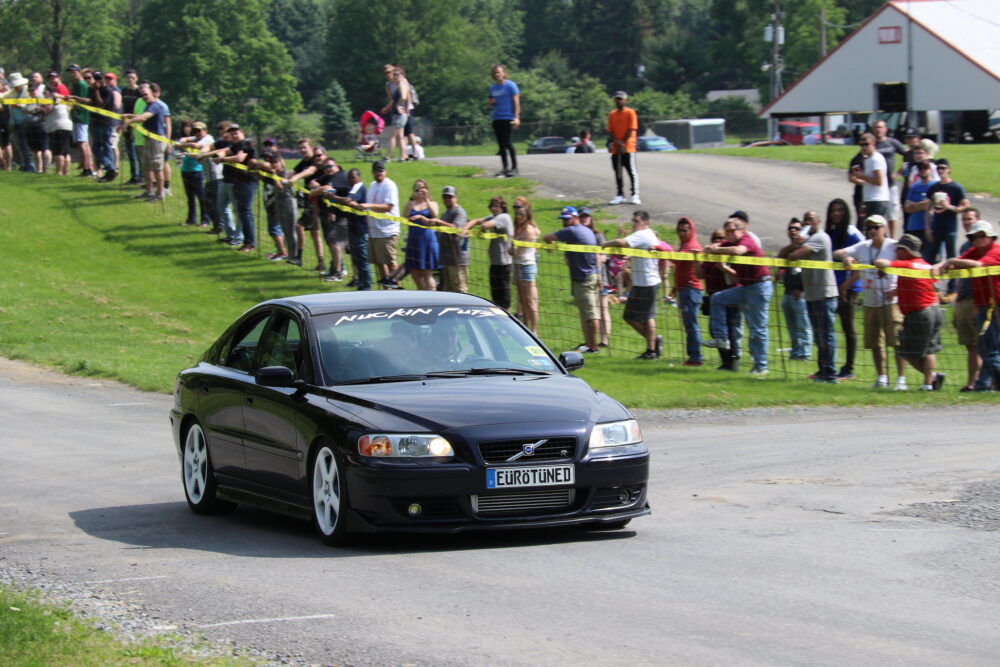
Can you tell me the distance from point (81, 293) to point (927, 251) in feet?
42.7

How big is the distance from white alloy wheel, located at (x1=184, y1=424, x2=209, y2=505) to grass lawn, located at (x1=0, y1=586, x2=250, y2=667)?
11.9 feet

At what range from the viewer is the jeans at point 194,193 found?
2630 centimetres

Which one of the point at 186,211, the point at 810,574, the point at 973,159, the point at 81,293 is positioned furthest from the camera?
the point at 973,159

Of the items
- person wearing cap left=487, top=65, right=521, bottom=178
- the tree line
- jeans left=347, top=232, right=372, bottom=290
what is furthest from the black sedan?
the tree line

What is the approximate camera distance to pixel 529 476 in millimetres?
8500

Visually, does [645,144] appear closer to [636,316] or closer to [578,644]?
[636,316]

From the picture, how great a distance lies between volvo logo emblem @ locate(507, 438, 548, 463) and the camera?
8484mm

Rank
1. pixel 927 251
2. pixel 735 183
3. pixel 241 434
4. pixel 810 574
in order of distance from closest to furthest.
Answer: pixel 810 574 < pixel 241 434 < pixel 927 251 < pixel 735 183

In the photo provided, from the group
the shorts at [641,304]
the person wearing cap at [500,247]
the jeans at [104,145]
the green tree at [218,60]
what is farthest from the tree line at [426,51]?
the shorts at [641,304]

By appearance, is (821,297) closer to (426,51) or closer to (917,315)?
(917,315)

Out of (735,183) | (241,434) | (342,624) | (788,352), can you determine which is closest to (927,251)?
(788,352)

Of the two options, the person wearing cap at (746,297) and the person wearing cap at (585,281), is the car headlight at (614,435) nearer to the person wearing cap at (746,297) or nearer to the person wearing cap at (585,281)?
the person wearing cap at (746,297)

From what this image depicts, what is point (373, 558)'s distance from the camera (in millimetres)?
8398

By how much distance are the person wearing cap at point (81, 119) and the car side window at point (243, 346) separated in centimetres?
2054
